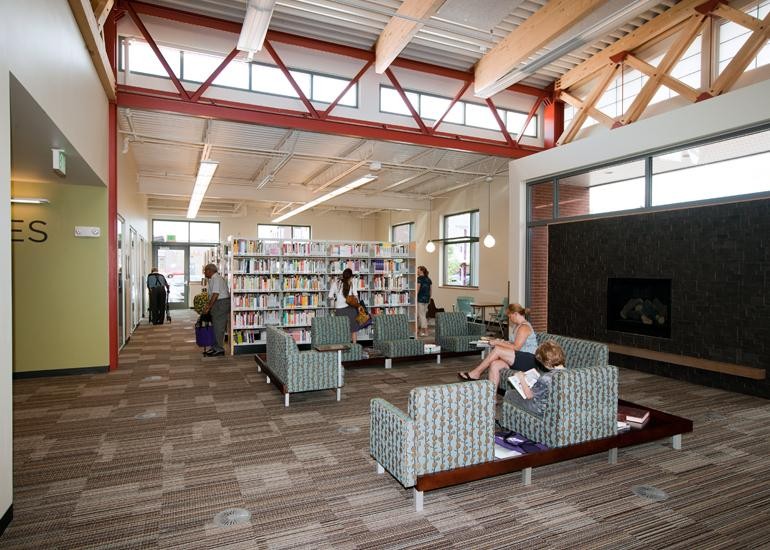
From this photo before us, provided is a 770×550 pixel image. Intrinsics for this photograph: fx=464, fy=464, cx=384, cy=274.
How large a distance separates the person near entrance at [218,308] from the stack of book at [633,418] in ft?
22.2

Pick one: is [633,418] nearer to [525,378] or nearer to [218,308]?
[525,378]

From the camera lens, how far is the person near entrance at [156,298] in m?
13.4

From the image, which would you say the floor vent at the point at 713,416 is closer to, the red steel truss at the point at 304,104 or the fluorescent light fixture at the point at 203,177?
the red steel truss at the point at 304,104

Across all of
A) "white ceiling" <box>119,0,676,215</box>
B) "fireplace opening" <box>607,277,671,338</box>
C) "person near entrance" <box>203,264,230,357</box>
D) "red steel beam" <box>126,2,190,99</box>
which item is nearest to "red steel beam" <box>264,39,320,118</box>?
"white ceiling" <box>119,0,676,215</box>

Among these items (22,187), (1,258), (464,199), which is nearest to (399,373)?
(1,258)

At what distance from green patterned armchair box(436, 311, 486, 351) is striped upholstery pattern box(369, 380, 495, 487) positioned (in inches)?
187

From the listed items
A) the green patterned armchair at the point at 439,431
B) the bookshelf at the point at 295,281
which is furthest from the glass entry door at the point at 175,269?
the green patterned armchair at the point at 439,431

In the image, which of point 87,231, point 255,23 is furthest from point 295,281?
point 255,23

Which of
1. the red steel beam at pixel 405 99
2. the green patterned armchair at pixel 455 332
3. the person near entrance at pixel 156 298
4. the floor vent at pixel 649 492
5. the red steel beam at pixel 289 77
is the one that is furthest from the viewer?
the person near entrance at pixel 156 298

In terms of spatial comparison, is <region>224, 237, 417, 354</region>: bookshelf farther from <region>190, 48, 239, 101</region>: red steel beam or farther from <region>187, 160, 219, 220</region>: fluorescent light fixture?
<region>190, 48, 239, 101</region>: red steel beam

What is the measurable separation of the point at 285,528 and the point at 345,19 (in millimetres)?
7248

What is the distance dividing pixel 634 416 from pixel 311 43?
7552mm

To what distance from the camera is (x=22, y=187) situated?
689 cm

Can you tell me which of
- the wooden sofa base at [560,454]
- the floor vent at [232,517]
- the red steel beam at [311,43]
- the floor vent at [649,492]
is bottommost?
the floor vent at [232,517]
